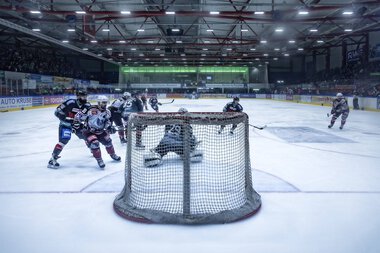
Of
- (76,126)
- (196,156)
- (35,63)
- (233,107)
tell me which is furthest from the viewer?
(35,63)

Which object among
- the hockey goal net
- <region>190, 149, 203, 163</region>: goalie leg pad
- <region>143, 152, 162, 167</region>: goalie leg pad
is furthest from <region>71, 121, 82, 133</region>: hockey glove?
<region>190, 149, 203, 163</region>: goalie leg pad

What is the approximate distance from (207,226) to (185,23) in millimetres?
20380

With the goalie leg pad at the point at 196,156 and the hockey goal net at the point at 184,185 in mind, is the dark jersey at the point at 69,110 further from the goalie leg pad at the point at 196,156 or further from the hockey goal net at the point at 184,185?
the goalie leg pad at the point at 196,156

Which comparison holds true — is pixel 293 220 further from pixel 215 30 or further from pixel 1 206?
pixel 215 30

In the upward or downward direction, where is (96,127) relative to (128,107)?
downward

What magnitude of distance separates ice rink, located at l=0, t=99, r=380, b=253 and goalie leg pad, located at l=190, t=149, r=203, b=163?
39.8 inches

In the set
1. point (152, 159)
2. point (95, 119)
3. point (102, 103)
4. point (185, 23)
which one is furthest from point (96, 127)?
point (185, 23)

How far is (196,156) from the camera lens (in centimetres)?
567

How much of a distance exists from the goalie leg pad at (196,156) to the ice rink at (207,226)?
1011 millimetres

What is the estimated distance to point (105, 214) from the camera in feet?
11.4

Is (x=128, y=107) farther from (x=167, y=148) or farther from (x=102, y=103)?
(x=167, y=148)

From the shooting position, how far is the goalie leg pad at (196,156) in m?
5.55

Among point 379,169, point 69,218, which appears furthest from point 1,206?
point 379,169

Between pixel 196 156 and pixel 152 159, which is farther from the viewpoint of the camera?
pixel 196 156
